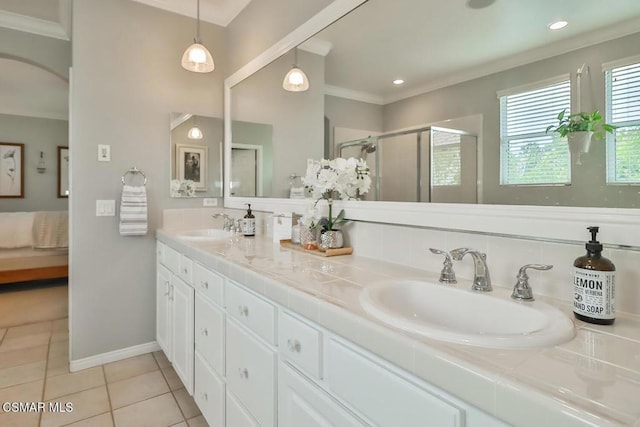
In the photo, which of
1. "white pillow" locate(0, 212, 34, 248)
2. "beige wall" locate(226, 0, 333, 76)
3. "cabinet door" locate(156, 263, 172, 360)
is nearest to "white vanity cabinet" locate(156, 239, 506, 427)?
"cabinet door" locate(156, 263, 172, 360)

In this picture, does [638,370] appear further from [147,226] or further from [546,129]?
[147,226]

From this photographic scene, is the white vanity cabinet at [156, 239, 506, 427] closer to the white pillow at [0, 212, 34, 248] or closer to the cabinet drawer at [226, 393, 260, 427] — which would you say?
the cabinet drawer at [226, 393, 260, 427]

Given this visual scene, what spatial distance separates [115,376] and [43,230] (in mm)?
2990

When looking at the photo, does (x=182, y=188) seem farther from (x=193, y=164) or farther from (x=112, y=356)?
(x=112, y=356)

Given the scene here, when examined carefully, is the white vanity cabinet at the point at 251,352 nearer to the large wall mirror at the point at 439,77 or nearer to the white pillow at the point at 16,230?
the large wall mirror at the point at 439,77

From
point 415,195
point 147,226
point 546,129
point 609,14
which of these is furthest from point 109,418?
point 609,14

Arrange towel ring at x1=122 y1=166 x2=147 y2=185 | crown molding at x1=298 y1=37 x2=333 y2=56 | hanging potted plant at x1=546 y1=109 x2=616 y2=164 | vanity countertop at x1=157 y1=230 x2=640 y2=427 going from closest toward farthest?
vanity countertop at x1=157 y1=230 x2=640 y2=427
hanging potted plant at x1=546 y1=109 x2=616 y2=164
crown molding at x1=298 y1=37 x2=333 y2=56
towel ring at x1=122 y1=166 x2=147 y2=185

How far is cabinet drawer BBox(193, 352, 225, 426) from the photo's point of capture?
144 cm

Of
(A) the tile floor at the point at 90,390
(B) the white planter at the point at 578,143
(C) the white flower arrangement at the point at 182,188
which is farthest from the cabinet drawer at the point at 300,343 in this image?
(C) the white flower arrangement at the point at 182,188

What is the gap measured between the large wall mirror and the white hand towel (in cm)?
101

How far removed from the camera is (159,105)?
2.50m

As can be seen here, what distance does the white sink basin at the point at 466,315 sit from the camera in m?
0.63

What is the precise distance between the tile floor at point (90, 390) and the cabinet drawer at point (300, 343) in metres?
1.15

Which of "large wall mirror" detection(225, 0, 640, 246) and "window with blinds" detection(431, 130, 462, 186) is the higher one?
"large wall mirror" detection(225, 0, 640, 246)
